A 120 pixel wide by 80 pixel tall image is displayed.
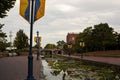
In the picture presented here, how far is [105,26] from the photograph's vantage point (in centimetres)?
10825

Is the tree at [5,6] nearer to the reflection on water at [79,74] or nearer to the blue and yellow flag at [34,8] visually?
the reflection on water at [79,74]

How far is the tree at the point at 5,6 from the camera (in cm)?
2571

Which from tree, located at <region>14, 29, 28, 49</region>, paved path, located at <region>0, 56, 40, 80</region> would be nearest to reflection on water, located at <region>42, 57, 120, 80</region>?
paved path, located at <region>0, 56, 40, 80</region>

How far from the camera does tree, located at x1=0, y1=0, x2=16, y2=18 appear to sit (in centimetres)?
2571

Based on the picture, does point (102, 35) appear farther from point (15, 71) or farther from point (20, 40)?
point (15, 71)

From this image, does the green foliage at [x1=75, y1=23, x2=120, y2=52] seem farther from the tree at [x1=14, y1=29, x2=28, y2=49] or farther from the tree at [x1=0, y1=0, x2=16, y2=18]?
the tree at [x1=0, y1=0, x2=16, y2=18]

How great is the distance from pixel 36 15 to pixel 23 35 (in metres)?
129

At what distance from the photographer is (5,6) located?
26.5 m

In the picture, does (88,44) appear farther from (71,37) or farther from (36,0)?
(36,0)

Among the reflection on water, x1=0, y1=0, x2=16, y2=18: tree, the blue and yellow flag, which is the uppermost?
x1=0, y1=0, x2=16, y2=18: tree

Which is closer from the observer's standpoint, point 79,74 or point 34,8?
point 34,8

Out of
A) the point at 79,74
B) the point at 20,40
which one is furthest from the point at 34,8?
the point at 20,40

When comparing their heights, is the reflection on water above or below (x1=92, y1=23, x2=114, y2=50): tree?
below

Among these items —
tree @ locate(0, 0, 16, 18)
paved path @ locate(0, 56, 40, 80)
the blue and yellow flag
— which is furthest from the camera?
tree @ locate(0, 0, 16, 18)
